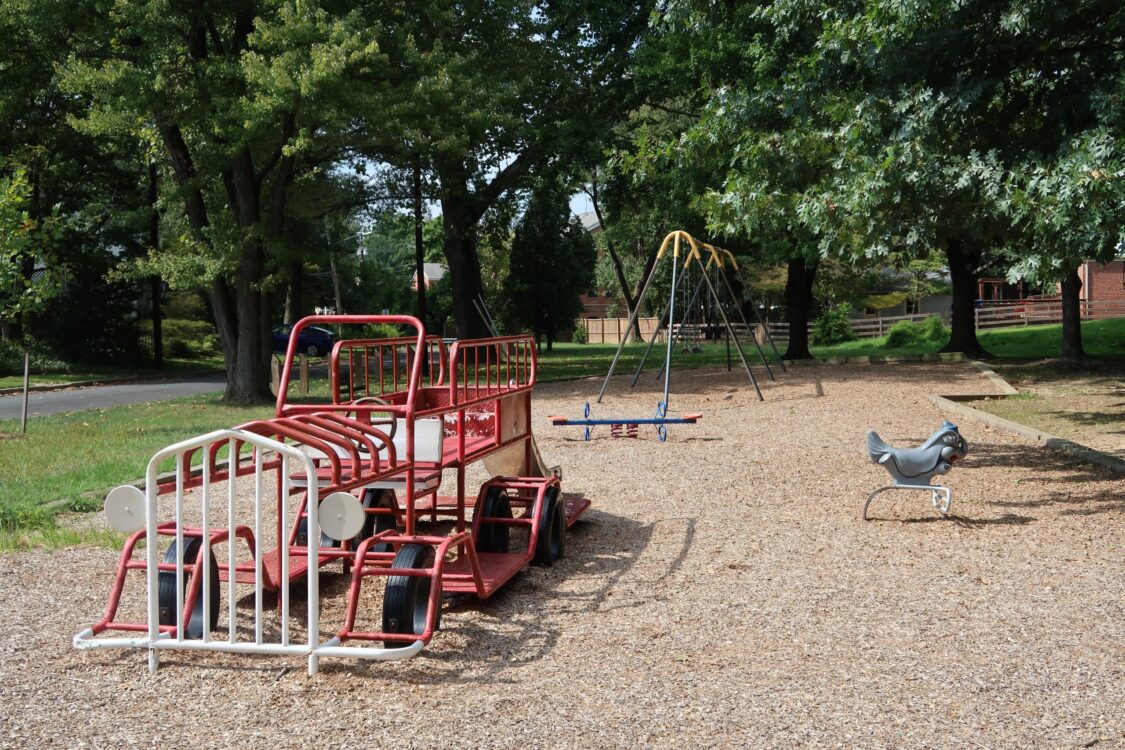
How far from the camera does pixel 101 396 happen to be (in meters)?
23.4

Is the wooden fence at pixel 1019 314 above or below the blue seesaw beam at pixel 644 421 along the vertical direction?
above

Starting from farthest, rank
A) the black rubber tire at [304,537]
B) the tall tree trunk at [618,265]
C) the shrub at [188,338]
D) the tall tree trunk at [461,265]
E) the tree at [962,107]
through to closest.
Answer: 1. the tall tree trunk at [618,265]
2. the shrub at [188,338]
3. the tall tree trunk at [461,265]
4. the tree at [962,107]
5. the black rubber tire at [304,537]

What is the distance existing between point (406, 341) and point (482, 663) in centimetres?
311

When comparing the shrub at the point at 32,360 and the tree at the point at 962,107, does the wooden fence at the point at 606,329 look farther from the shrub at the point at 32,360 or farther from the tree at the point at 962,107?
the tree at the point at 962,107

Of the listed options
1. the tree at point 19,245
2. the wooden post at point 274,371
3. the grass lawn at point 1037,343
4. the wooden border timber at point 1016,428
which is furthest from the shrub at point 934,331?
the tree at point 19,245

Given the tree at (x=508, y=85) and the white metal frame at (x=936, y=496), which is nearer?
the white metal frame at (x=936, y=496)

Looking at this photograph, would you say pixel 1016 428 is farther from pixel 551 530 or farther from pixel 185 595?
pixel 185 595

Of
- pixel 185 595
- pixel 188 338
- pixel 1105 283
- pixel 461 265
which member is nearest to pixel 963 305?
pixel 461 265

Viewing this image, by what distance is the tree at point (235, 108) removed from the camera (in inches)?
668

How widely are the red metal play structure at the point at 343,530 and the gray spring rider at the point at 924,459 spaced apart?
2.44 metres

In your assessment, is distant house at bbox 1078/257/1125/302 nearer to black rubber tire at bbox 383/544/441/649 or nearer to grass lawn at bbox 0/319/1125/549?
grass lawn at bbox 0/319/1125/549

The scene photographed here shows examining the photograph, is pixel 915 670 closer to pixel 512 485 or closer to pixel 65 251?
pixel 512 485

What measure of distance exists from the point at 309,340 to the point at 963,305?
2271 cm

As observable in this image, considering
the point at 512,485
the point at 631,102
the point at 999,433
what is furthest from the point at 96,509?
the point at 631,102
